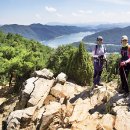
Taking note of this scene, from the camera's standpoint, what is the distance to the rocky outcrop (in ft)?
54.1

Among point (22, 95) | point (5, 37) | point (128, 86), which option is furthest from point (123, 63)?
point (5, 37)

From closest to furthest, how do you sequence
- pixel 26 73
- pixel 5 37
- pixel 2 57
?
pixel 26 73 < pixel 2 57 < pixel 5 37

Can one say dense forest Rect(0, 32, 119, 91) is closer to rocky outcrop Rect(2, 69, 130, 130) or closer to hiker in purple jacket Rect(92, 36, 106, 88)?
hiker in purple jacket Rect(92, 36, 106, 88)

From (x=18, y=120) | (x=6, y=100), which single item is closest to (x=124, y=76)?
(x=18, y=120)

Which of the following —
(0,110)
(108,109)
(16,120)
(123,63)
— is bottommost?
(0,110)

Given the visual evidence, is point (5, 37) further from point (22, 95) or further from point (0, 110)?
point (22, 95)

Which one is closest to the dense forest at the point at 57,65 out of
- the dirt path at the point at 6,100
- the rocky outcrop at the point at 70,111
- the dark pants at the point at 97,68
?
the dirt path at the point at 6,100

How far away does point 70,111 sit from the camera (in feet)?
62.1

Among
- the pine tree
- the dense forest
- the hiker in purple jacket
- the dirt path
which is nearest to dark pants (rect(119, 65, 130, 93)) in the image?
the hiker in purple jacket

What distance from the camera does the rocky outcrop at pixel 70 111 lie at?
16.5 meters

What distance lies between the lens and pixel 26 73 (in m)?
47.8

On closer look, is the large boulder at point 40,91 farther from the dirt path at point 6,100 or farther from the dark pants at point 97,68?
the dirt path at point 6,100

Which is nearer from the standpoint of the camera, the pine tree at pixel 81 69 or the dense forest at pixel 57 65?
the pine tree at pixel 81 69

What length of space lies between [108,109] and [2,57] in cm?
4067
